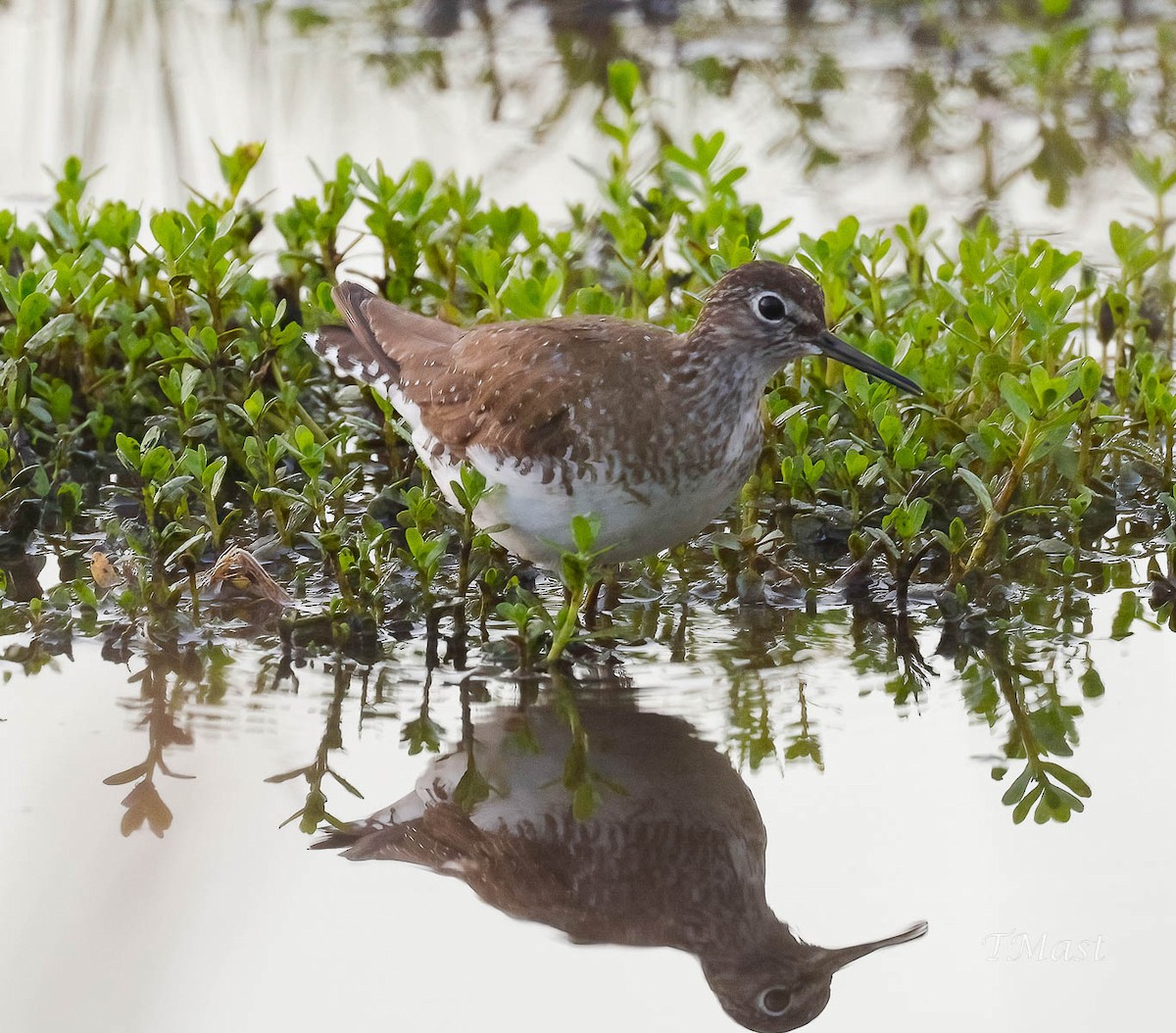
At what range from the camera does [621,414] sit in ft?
16.5

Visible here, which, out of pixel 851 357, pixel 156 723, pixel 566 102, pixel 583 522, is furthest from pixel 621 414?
pixel 566 102

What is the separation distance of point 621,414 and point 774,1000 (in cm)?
210

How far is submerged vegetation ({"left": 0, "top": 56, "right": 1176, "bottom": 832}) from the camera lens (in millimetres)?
5039

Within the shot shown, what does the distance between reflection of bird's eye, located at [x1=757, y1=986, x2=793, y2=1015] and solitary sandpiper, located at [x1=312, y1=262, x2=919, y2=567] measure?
1694 mm

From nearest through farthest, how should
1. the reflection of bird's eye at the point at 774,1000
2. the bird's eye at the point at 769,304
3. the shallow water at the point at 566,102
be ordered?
1. the reflection of bird's eye at the point at 774,1000
2. the bird's eye at the point at 769,304
3. the shallow water at the point at 566,102

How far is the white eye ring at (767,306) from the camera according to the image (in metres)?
5.25

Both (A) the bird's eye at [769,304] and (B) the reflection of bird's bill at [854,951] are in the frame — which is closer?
(B) the reflection of bird's bill at [854,951]

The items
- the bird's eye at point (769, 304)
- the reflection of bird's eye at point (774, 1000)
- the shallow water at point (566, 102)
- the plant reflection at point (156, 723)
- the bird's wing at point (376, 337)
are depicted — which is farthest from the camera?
the shallow water at point (566, 102)

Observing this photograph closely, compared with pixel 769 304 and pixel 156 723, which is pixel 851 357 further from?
pixel 156 723

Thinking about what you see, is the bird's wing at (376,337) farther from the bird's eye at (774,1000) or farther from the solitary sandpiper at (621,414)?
the bird's eye at (774,1000)

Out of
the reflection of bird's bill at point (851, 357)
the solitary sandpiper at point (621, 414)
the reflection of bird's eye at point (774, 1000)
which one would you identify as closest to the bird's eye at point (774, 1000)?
the reflection of bird's eye at point (774, 1000)

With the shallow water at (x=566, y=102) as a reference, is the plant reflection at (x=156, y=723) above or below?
below

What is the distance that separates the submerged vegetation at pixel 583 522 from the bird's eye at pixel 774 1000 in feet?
3.16

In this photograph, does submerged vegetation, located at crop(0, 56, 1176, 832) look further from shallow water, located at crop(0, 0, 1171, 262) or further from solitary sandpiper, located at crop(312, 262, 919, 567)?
shallow water, located at crop(0, 0, 1171, 262)
